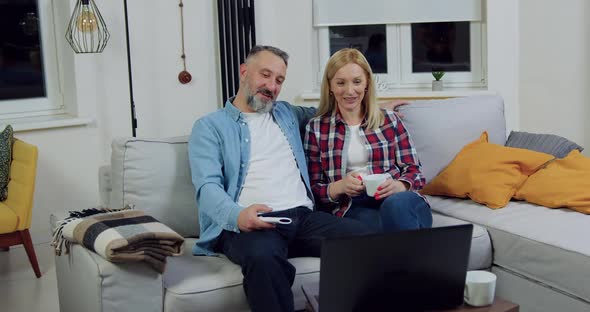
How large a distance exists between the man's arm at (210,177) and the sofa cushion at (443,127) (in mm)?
1020

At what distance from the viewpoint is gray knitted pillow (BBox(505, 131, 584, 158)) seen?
3471 millimetres

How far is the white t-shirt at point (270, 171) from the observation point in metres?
2.88

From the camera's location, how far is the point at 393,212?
112 inches

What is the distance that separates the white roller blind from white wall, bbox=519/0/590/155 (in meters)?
0.37

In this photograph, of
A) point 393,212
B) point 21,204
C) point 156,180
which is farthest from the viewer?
point 21,204

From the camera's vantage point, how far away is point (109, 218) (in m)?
2.63

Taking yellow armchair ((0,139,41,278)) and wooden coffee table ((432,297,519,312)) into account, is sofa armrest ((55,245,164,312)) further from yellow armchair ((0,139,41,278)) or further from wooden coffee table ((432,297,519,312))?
yellow armchair ((0,139,41,278))

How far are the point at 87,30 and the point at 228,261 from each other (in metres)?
2.39

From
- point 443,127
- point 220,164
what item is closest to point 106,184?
point 220,164

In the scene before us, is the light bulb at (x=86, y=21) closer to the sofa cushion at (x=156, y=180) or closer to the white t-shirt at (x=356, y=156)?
the sofa cushion at (x=156, y=180)

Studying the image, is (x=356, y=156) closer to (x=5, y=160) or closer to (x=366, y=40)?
(x=5, y=160)

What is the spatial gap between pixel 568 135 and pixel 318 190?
2.34m

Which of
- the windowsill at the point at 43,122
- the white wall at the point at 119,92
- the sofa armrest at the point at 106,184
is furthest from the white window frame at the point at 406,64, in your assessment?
the sofa armrest at the point at 106,184

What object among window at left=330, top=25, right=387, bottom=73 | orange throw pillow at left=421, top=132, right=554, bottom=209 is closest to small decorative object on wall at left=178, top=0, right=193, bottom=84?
window at left=330, top=25, right=387, bottom=73
